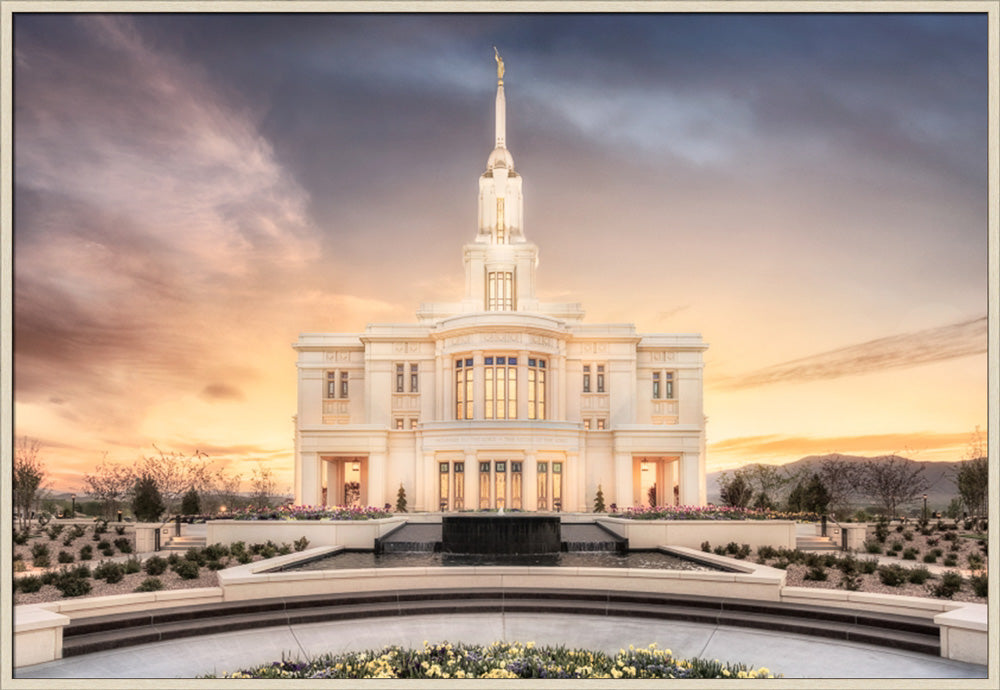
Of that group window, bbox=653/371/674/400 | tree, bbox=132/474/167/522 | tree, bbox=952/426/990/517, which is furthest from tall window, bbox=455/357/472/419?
tree, bbox=952/426/990/517

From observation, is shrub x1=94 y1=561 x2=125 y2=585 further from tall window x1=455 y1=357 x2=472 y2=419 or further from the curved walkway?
tall window x1=455 y1=357 x2=472 y2=419

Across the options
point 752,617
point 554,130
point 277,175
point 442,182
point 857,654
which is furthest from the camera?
point 442,182

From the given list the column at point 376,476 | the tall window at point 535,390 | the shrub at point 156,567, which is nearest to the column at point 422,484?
the column at point 376,476

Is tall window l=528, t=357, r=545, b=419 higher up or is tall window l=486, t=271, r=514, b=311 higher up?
tall window l=486, t=271, r=514, b=311

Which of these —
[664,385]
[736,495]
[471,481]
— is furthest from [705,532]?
[664,385]

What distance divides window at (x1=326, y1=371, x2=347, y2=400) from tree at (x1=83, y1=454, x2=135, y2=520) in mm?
14469

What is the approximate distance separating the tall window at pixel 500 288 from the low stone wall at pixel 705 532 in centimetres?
2958

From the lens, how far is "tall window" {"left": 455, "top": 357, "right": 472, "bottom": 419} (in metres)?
43.3

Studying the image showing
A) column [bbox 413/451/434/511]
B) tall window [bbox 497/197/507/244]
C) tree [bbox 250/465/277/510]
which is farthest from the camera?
tall window [bbox 497/197/507/244]

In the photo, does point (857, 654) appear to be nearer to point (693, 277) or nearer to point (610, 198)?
point (610, 198)

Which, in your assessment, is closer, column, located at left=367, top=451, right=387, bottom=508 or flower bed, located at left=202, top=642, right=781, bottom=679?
flower bed, located at left=202, top=642, right=781, bottom=679

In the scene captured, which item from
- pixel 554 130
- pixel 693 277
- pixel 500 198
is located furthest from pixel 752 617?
pixel 500 198

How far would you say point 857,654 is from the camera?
10664mm

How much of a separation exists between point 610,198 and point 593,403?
21809 millimetres
